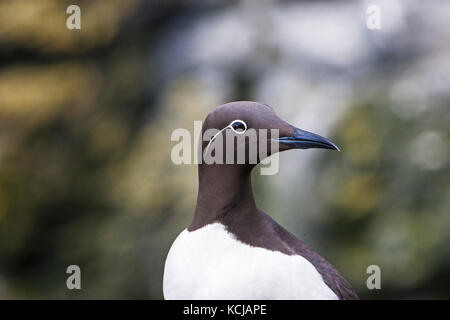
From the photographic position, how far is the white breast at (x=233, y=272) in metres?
2.17

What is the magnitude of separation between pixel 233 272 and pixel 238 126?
0.49 meters

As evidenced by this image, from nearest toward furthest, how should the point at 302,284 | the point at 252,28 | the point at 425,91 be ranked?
1. the point at 302,284
2. the point at 425,91
3. the point at 252,28

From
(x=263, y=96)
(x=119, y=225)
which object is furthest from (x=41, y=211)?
(x=263, y=96)

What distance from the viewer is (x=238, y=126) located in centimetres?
221

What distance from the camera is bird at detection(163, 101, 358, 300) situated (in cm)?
Result: 219

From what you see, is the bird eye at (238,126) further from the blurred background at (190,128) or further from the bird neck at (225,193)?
the blurred background at (190,128)

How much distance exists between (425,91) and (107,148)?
2308 millimetres

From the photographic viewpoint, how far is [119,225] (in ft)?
15.3

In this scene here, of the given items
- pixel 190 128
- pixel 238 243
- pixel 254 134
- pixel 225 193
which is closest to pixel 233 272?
pixel 238 243

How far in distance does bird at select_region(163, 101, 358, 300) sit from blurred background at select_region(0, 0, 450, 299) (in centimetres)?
208

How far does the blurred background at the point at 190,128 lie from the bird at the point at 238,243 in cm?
208

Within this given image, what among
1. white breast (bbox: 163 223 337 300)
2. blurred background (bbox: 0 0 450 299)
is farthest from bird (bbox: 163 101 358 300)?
blurred background (bbox: 0 0 450 299)

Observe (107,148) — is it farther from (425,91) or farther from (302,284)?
(302,284)

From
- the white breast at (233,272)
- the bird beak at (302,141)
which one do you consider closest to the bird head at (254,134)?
the bird beak at (302,141)
